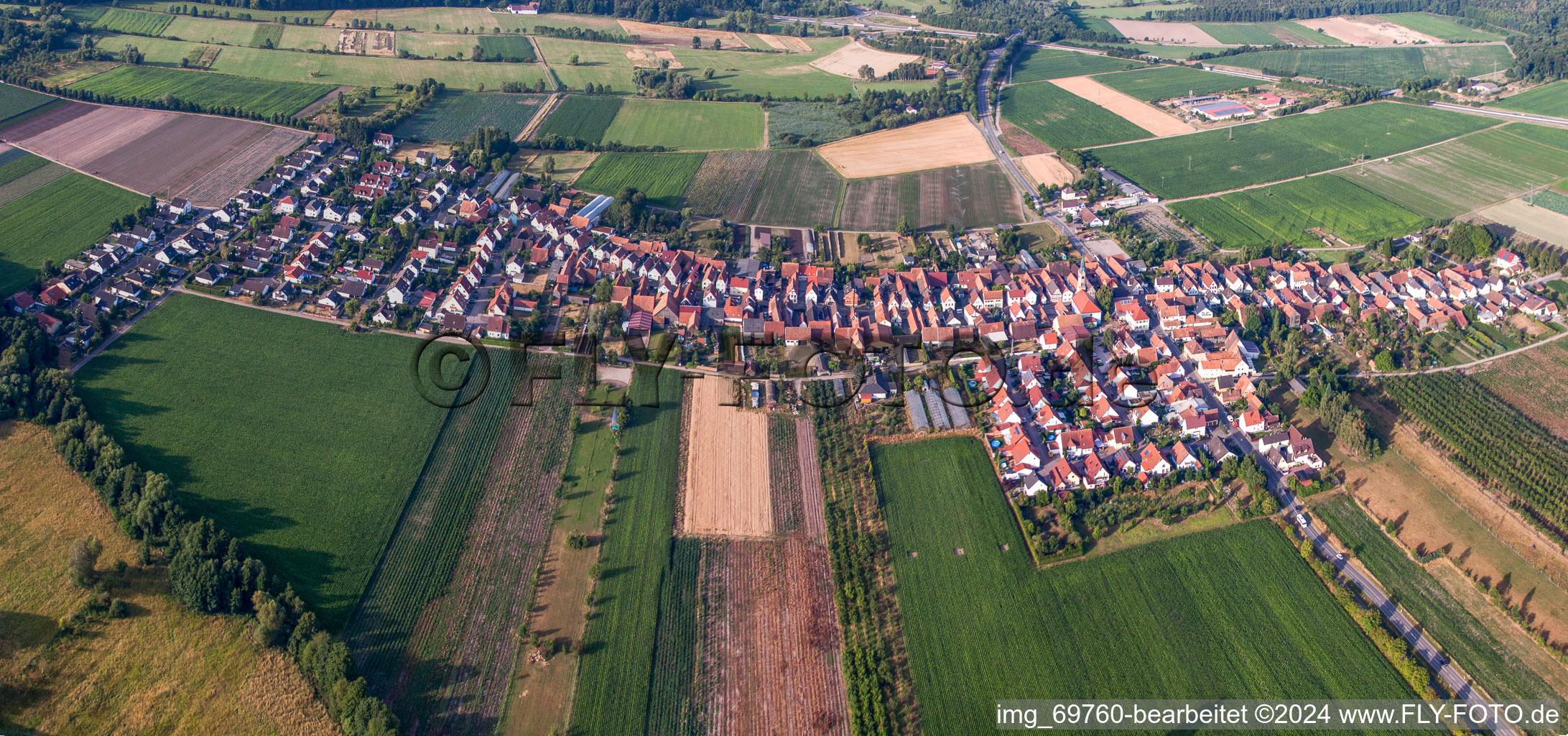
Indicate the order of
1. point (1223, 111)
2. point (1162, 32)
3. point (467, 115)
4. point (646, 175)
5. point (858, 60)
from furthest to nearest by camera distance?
point (1162, 32) → point (858, 60) → point (1223, 111) → point (467, 115) → point (646, 175)

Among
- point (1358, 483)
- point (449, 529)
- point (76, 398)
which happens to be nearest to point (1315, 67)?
point (1358, 483)

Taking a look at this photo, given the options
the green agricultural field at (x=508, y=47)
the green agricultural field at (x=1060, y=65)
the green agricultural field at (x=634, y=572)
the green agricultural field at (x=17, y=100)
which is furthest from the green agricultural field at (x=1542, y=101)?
the green agricultural field at (x=17, y=100)

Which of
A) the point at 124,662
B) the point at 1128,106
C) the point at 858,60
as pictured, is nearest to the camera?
the point at 124,662

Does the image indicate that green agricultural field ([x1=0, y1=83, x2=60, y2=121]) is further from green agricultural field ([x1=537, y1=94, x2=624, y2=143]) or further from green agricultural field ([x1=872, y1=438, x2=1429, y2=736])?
green agricultural field ([x1=872, y1=438, x2=1429, y2=736])

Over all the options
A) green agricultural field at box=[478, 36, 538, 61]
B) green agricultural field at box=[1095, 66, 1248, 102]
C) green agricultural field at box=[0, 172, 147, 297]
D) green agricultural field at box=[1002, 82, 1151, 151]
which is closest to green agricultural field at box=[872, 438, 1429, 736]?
green agricultural field at box=[1002, 82, 1151, 151]

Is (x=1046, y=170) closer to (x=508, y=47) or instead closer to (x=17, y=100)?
(x=508, y=47)

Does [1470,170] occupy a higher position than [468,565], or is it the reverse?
[1470,170]

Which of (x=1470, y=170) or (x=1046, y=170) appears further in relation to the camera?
(x=1046, y=170)

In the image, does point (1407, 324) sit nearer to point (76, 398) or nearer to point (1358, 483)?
point (1358, 483)

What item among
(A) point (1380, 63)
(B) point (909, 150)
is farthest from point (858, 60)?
(A) point (1380, 63)
